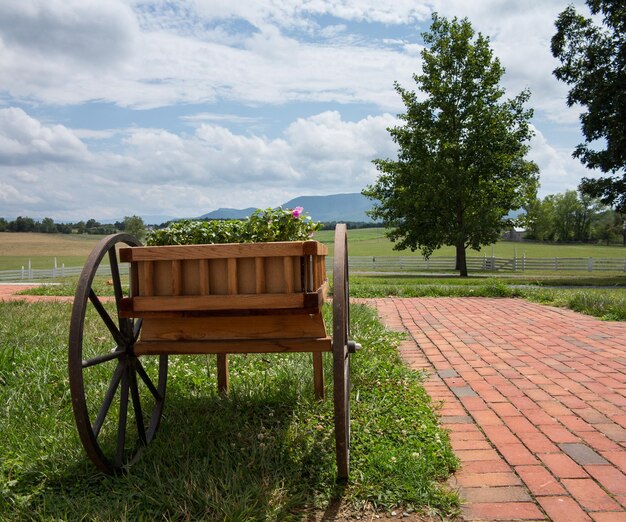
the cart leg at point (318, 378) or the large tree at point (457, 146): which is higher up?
the large tree at point (457, 146)

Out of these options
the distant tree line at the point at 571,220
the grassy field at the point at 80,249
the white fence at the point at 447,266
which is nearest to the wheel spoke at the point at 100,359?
the white fence at the point at 447,266

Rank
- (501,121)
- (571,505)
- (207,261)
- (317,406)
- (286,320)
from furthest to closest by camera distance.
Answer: (501,121) → (317,406) → (286,320) → (207,261) → (571,505)

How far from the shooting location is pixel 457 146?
82.0 ft

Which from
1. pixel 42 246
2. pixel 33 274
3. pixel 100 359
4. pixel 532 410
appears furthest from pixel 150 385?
pixel 42 246

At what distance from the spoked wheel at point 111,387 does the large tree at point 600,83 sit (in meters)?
19.7

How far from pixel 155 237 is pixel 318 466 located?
1.64 meters

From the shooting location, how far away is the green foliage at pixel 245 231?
324cm

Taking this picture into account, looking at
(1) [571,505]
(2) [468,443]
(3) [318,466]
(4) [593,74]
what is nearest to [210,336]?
(3) [318,466]

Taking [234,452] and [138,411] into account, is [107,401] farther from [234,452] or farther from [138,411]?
[234,452]

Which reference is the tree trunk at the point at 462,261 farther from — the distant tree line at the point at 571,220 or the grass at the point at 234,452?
the distant tree line at the point at 571,220

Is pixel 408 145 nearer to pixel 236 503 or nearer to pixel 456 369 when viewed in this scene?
pixel 456 369

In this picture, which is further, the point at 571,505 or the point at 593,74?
the point at 593,74

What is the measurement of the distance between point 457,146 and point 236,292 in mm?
23915

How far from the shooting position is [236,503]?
2.42 meters
